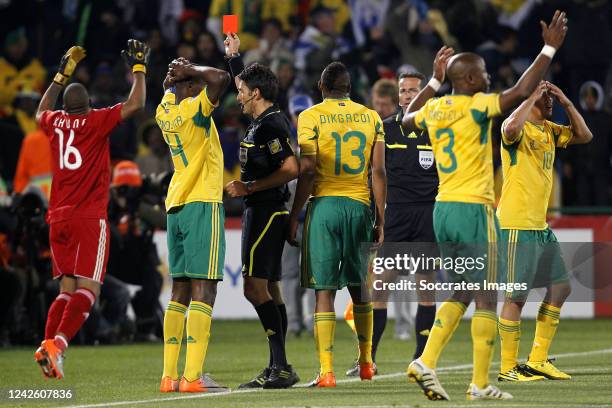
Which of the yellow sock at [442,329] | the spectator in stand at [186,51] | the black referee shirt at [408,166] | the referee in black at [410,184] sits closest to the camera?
the yellow sock at [442,329]

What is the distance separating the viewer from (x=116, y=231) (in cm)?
1574

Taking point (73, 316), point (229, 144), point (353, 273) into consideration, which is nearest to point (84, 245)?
point (73, 316)

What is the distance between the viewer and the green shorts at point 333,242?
10773mm

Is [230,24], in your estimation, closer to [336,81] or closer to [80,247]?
[336,81]

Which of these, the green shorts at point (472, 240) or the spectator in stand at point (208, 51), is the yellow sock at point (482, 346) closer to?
the green shorts at point (472, 240)

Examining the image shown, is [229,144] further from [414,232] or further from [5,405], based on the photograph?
[5,405]

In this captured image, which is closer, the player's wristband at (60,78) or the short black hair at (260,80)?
the short black hair at (260,80)

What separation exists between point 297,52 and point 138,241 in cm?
667

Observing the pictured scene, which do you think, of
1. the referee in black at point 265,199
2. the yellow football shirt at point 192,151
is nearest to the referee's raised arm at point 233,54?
the referee in black at point 265,199

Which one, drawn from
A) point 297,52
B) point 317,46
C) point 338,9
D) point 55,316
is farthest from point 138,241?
point 338,9

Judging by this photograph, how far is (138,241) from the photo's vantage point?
52.9 ft

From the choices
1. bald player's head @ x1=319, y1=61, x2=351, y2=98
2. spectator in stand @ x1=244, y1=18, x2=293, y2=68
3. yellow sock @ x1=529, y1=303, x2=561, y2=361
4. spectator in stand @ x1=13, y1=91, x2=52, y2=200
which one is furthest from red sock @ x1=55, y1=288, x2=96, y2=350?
spectator in stand @ x1=244, y1=18, x2=293, y2=68

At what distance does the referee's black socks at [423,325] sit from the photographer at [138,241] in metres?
4.69

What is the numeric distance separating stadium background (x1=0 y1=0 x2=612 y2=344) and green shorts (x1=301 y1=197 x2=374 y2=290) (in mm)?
7388
